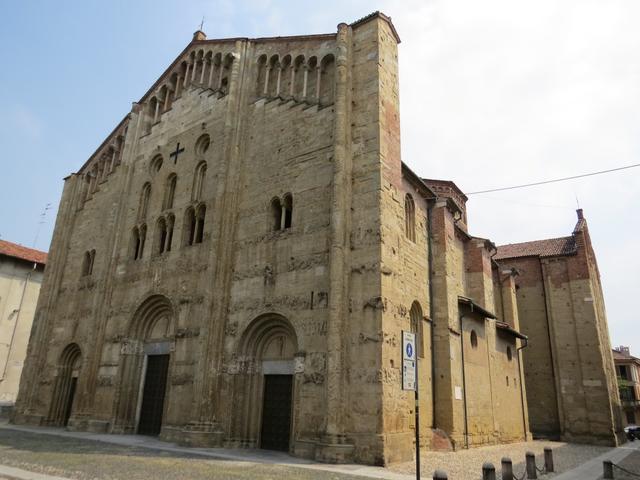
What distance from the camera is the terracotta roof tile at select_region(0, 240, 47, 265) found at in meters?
32.1

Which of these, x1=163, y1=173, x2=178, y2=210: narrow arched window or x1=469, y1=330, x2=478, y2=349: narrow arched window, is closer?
x1=469, y1=330, x2=478, y2=349: narrow arched window

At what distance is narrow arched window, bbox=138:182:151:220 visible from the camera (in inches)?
850

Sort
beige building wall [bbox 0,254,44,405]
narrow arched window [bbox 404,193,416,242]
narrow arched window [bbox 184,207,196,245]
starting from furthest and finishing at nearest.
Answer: beige building wall [bbox 0,254,44,405]
narrow arched window [bbox 184,207,196,245]
narrow arched window [bbox 404,193,416,242]

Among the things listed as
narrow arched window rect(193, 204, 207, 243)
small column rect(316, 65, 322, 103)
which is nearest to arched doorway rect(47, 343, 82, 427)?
narrow arched window rect(193, 204, 207, 243)

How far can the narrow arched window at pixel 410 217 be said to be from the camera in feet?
56.4

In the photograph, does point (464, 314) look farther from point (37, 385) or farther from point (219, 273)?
point (37, 385)

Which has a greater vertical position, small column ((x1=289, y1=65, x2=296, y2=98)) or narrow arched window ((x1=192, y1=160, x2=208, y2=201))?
small column ((x1=289, y1=65, x2=296, y2=98))

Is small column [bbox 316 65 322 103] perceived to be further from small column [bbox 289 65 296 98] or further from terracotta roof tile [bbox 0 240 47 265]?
terracotta roof tile [bbox 0 240 47 265]

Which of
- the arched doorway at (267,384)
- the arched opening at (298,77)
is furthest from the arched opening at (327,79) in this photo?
the arched doorway at (267,384)

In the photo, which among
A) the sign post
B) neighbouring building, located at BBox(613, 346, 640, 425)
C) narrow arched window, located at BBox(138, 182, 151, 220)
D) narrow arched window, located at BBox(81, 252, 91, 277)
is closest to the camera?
the sign post

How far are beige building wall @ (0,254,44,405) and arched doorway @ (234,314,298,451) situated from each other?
79.0ft

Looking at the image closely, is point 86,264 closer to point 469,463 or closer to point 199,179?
point 199,179

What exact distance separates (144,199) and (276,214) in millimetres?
8888

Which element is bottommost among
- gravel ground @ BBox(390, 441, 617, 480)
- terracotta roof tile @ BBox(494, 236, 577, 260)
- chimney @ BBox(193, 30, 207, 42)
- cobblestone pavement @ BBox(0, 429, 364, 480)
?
cobblestone pavement @ BBox(0, 429, 364, 480)
